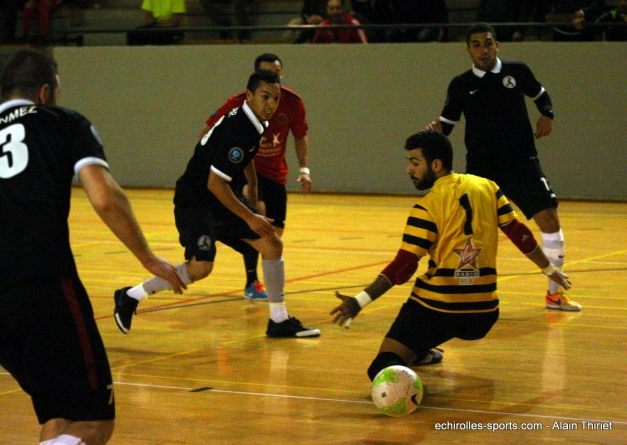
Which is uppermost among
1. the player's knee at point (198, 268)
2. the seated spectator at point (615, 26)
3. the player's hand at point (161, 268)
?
the player's hand at point (161, 268)

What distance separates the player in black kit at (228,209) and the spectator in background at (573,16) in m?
9.63

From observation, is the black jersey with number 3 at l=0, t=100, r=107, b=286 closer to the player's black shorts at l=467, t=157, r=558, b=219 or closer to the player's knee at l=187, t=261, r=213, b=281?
the player's knee at l=187, t=261, r=213, b=281

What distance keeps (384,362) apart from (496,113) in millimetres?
3087

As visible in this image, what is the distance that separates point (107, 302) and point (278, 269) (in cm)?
179

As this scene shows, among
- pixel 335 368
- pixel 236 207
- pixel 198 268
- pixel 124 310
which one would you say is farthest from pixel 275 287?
pixel 335 368

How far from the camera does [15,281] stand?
127 inches

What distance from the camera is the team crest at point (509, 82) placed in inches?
295

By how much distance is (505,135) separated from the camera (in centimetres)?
743

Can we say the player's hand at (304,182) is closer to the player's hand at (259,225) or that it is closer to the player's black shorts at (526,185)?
the player's black shorts at (526,185)

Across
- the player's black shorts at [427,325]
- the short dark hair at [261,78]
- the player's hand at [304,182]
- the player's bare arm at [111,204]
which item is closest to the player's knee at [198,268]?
the short dark hair at [261,78]

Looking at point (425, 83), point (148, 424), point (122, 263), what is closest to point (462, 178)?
point (148, 424)

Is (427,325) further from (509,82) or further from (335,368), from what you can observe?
(509,82)

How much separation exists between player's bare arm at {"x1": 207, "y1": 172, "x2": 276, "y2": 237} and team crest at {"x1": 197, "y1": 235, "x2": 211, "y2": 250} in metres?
0.38

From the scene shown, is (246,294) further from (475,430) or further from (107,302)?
(475,430)
